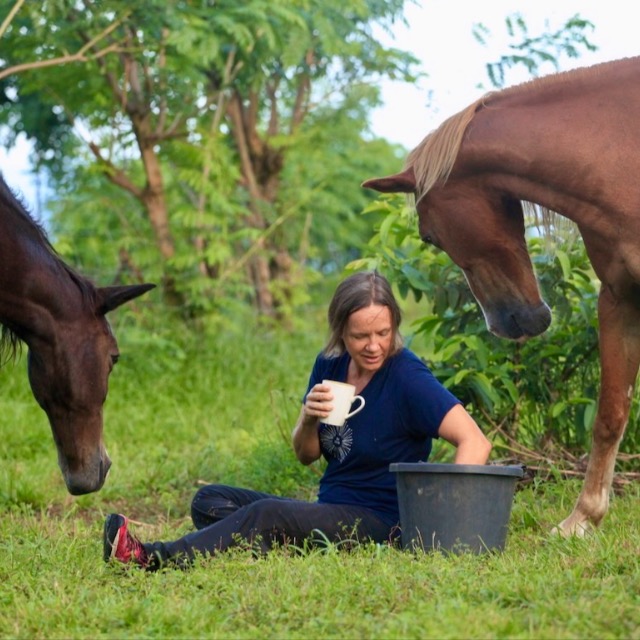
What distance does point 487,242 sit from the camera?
4387 millimetres

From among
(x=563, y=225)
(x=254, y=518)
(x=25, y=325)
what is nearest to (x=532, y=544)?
(x=254, y=518)

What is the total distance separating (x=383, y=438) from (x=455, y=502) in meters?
0.48

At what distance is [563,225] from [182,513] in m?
2.32

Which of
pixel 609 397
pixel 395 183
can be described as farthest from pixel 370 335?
pixel 609 397

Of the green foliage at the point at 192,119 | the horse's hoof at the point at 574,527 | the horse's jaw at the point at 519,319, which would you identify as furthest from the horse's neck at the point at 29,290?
the green foliage at the point at 192,119

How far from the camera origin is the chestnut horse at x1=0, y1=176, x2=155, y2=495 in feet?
13.4

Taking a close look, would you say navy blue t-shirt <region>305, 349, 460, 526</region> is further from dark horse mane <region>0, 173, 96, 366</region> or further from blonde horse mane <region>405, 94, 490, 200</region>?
dark horse mane <region>0, 173, 96, 366</region>

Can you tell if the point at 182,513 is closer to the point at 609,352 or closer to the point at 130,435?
the point at 130,435

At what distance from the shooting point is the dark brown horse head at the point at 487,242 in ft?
14.3

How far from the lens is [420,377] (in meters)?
3.96

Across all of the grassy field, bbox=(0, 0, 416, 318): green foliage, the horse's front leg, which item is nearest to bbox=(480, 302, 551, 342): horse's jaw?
the horse's front leg

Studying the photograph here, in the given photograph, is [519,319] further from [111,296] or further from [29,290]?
[29,290]

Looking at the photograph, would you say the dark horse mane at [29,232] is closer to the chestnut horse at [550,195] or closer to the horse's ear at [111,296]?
the horse's ear at [111,296]

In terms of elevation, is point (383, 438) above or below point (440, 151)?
below
